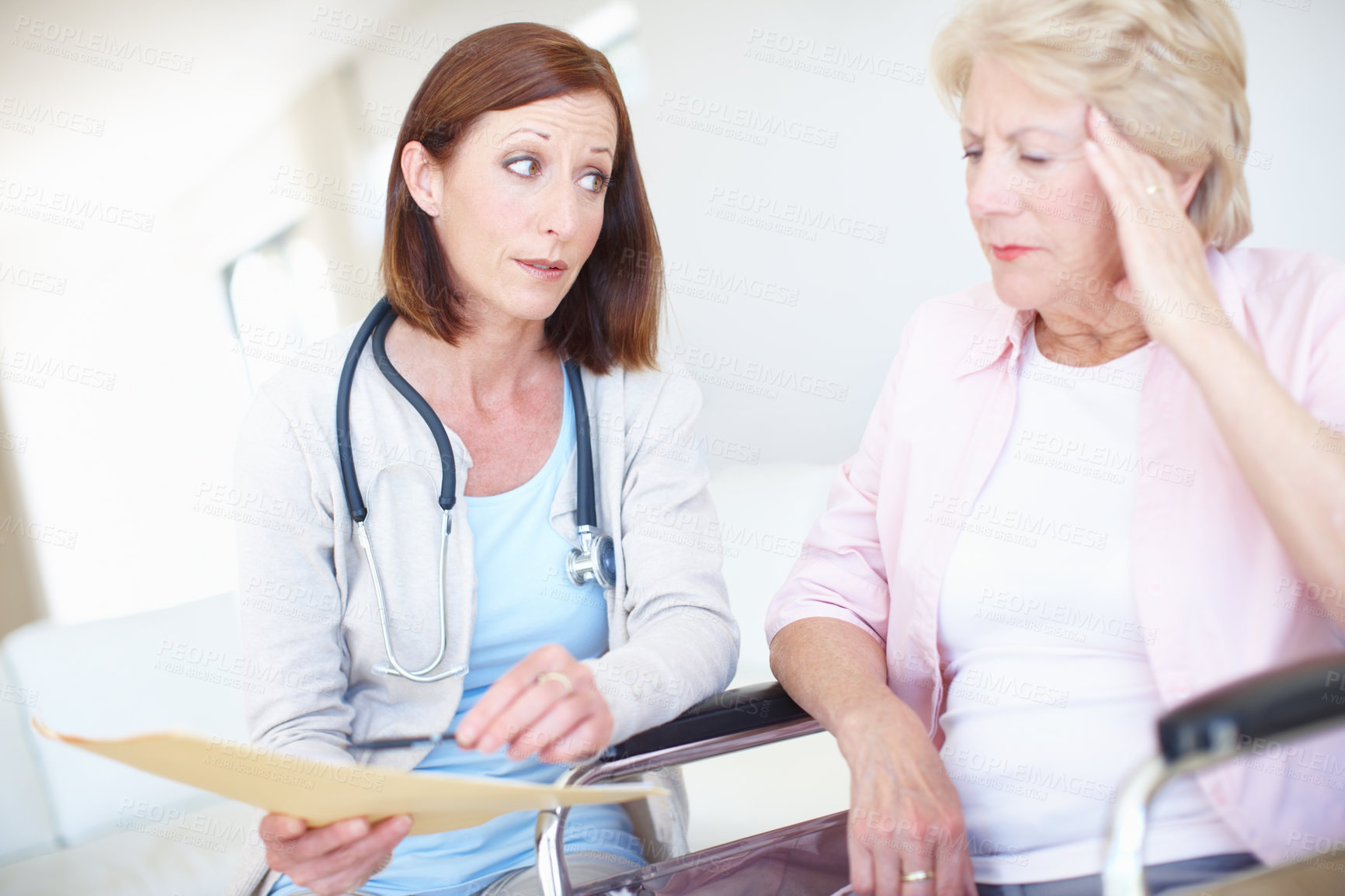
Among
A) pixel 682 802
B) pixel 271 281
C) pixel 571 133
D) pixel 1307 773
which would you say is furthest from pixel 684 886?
pixel 271 281

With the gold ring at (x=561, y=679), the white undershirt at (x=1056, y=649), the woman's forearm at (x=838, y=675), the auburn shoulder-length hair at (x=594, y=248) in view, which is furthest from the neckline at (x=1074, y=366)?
the gold ring at (x=561, y=679)

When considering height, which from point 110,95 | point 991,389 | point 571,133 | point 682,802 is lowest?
point 682,802

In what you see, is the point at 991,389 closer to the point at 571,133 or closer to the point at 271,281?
the point at 571,133

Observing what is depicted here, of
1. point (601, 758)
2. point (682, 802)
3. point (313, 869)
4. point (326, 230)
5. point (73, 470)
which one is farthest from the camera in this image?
point (326, 230)

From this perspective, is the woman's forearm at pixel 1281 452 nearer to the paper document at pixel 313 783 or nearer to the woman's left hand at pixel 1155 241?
the woman's left hand at pixel 1155 241

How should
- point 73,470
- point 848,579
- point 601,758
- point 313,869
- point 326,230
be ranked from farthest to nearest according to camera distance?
point 326,230 < point 73,470 < point 848,579 < point 601,758 < point 313,869

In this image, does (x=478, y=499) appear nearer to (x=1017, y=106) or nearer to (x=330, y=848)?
(x=330, y=848)

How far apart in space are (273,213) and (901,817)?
2673 millimetres

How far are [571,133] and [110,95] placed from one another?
2.05 m

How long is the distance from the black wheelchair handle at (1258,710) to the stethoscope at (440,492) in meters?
0.77

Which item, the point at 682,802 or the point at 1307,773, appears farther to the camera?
the point at 682,802

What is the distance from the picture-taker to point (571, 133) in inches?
48.6

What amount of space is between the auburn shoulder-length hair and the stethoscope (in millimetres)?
78

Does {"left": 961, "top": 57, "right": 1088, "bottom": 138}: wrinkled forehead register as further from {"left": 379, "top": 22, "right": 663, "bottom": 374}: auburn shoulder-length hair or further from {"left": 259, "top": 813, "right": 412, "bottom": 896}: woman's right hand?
{"left": 259, "top": 813, "right": 412, "bottom": 896}: woman's right hand
